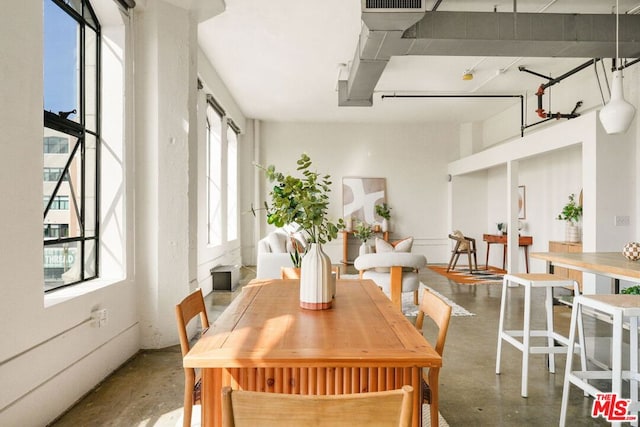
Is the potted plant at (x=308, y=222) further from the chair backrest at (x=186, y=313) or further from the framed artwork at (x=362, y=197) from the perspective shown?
the framed artwork at (x=362, y=197)

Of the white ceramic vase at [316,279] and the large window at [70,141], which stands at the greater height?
the large window at [70,141]

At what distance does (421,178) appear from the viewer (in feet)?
32.1

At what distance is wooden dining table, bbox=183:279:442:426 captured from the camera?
4.14ft

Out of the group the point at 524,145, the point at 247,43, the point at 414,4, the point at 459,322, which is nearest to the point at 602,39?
the point at 414,4

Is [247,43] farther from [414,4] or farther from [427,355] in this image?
[427,355]

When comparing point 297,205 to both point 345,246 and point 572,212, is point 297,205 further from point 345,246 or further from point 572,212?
point 345,246

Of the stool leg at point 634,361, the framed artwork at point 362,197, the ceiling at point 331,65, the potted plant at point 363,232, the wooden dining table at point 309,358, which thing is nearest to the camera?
the wooden dining table at point 309,358

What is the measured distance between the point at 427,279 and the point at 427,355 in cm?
625

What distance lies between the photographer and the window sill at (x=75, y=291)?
244 centimetres

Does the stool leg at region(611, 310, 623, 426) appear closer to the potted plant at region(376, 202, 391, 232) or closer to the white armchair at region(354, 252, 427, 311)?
the white armchair at region(354, 252, 427, 311)

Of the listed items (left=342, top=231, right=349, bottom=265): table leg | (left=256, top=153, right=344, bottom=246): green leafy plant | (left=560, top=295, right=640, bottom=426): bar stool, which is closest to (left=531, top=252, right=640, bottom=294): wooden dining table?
(left=560, top=295, right=640, bottom=426): bar stool

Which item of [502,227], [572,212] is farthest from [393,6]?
[502,227]

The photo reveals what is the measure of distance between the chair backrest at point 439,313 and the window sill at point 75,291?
7.16 feet

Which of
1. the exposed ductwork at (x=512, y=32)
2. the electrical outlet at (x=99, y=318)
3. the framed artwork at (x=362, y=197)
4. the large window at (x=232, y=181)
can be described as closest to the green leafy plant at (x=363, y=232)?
the framed artwork at (x=362, y=197)
